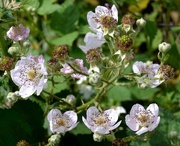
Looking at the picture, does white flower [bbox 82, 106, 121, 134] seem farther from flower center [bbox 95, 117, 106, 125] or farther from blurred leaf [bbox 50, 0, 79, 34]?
blurred leaf [bbox 50, 0, 79, 34]

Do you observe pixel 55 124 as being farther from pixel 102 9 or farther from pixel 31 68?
pixel 102 9

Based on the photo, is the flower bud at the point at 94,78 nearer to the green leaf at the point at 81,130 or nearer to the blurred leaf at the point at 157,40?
the green leaf at the point at 81,130

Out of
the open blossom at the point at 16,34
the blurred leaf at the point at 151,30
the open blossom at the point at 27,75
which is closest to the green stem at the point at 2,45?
the open blossom at the point at 16,34

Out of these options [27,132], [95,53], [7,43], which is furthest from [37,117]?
[95,53]

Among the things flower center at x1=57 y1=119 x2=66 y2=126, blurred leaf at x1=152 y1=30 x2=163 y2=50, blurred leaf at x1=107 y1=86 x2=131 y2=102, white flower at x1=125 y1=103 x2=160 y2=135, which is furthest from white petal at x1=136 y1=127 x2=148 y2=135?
blurred leaf at x1=152 y1=30 x2=163 y2=50

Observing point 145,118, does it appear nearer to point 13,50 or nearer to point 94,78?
point 94,78

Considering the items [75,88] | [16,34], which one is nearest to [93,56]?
[16,34]
